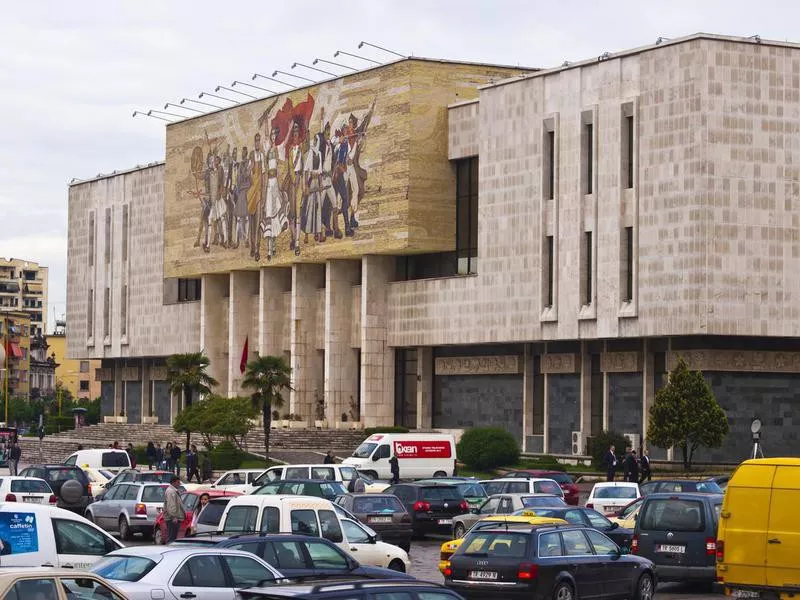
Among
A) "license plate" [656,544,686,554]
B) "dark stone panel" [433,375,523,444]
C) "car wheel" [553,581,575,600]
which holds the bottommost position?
"car wheel" [553,581,575,600]

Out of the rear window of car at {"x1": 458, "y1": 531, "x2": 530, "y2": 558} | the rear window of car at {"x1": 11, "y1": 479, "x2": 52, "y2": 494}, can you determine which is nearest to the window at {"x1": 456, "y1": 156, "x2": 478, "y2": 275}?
the rear window of car at {"x1": 11, "y1": 479, "x2": 52, "y2": 494}

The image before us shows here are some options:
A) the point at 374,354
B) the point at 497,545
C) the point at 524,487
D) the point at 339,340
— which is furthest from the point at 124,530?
the point at 339,340

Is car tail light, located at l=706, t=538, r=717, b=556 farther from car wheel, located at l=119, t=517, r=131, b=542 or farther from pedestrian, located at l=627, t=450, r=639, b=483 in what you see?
pedestrian, located at l=627, t=450, r=639, b=483

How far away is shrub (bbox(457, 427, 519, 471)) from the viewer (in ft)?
236

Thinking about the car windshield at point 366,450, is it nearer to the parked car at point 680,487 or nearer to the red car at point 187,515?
the parked car at point 680,487

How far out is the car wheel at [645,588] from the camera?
1006 inches

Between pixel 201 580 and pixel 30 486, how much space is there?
17.8m

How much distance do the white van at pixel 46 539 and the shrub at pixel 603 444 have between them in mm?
46763

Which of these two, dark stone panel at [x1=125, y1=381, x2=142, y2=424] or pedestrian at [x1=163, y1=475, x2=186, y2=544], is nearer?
pedestrian at [x1=163, y1=475, x2=186, y2=544]

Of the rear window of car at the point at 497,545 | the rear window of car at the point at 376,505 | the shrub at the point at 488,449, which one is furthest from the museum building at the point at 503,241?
the rear window of car at the point at 497,545

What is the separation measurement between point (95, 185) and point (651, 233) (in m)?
60.1

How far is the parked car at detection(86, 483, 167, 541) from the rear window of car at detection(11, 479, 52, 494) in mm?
3405

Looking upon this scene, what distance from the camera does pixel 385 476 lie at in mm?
60375

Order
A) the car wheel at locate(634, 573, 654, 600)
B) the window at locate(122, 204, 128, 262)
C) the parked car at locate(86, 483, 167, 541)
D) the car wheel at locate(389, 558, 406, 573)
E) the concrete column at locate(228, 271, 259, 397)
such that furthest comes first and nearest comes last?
the window at locate(122, 204, 128, 262)
the concrete column at locate(228, 271, 259, 397)
the parked car at locate(86, 483, 167, 541)
the car wheel at locate(389, 558, 406, 573)
the car wheel at locate(634, 573, 654, 600)
